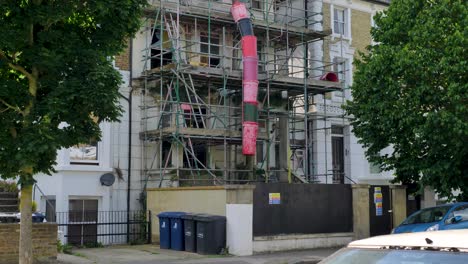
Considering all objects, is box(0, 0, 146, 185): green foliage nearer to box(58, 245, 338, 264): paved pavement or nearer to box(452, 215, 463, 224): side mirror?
box(58, 245, 338, 264): paved pavement

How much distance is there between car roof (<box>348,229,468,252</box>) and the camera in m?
3.81

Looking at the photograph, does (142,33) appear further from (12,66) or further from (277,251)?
(12,66)

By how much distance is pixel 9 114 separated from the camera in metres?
10.3

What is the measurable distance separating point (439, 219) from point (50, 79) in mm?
11033

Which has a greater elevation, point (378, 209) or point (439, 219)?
point (378, 209)

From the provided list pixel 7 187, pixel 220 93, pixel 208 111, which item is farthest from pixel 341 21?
pixel 7 187

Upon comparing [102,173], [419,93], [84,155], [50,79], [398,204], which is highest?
[419,93]

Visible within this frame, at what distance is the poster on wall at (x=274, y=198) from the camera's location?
18422 millimetres

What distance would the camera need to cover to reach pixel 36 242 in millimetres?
15094

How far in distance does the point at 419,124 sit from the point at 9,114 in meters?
12.7

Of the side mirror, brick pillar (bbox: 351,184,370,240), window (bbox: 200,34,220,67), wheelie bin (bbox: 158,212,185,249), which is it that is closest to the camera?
the side mirror

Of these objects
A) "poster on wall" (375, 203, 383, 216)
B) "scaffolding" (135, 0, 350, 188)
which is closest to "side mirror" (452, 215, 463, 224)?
"poster on wall" (375, 203, 383, 216)

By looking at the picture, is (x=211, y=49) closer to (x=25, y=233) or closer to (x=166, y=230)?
(x=166, y=230)

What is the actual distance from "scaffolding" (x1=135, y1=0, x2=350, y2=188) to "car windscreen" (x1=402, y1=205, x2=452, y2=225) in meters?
6.61
